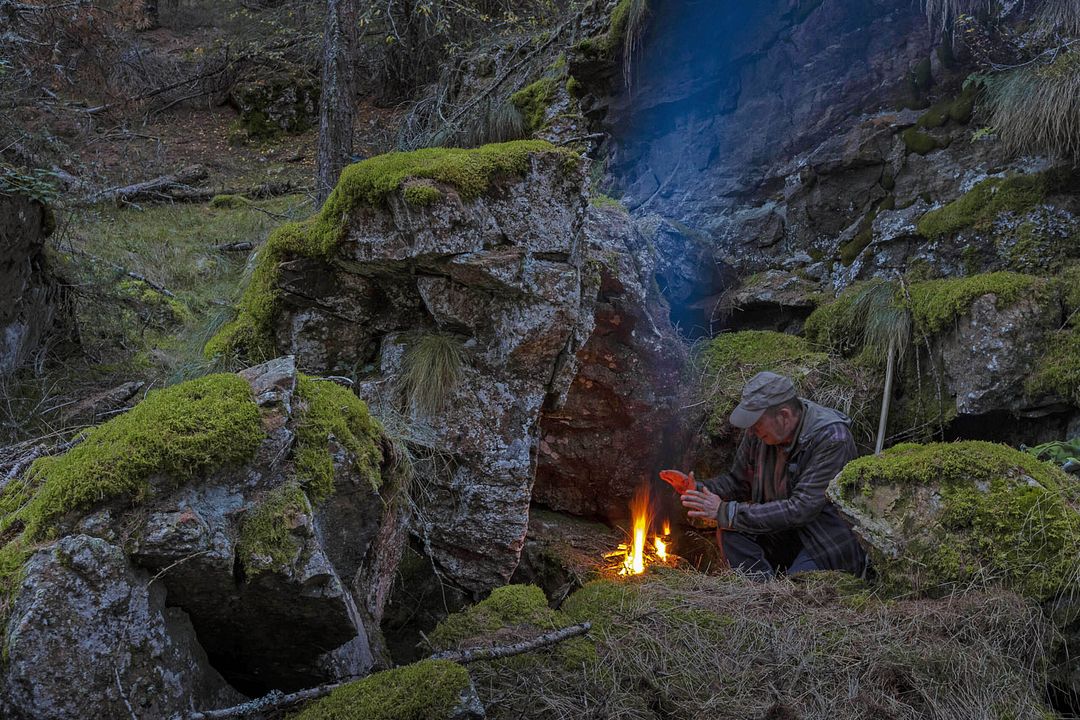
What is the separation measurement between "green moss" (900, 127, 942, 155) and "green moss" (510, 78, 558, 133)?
3371mm

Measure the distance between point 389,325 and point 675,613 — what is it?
2300mm

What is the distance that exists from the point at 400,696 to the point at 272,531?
648 millimetres

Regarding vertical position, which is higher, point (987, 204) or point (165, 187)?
point (165, 187)

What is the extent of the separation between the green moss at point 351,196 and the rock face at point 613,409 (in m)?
1.44

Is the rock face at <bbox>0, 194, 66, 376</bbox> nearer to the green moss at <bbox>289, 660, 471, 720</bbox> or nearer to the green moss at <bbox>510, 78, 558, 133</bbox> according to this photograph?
the green moss at <bbox>289, 660, 471, 720</bbox>

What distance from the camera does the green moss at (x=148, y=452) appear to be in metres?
2.12

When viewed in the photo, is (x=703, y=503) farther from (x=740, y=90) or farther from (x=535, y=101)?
(x=535, y=101)

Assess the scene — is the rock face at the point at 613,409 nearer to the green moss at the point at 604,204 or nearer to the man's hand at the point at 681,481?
the green moss at the point at 604,204

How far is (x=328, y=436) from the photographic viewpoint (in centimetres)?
261

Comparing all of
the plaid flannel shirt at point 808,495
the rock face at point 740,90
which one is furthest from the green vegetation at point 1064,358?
the rock face at point 740,90

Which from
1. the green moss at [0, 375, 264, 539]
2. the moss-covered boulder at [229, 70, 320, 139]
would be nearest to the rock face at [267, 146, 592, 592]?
the green moss at [0, 375, 264, 539]

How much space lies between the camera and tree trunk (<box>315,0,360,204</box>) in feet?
21.1

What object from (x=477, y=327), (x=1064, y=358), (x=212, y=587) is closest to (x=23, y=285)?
(x=477, y=327)

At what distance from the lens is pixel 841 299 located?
5.64 m
